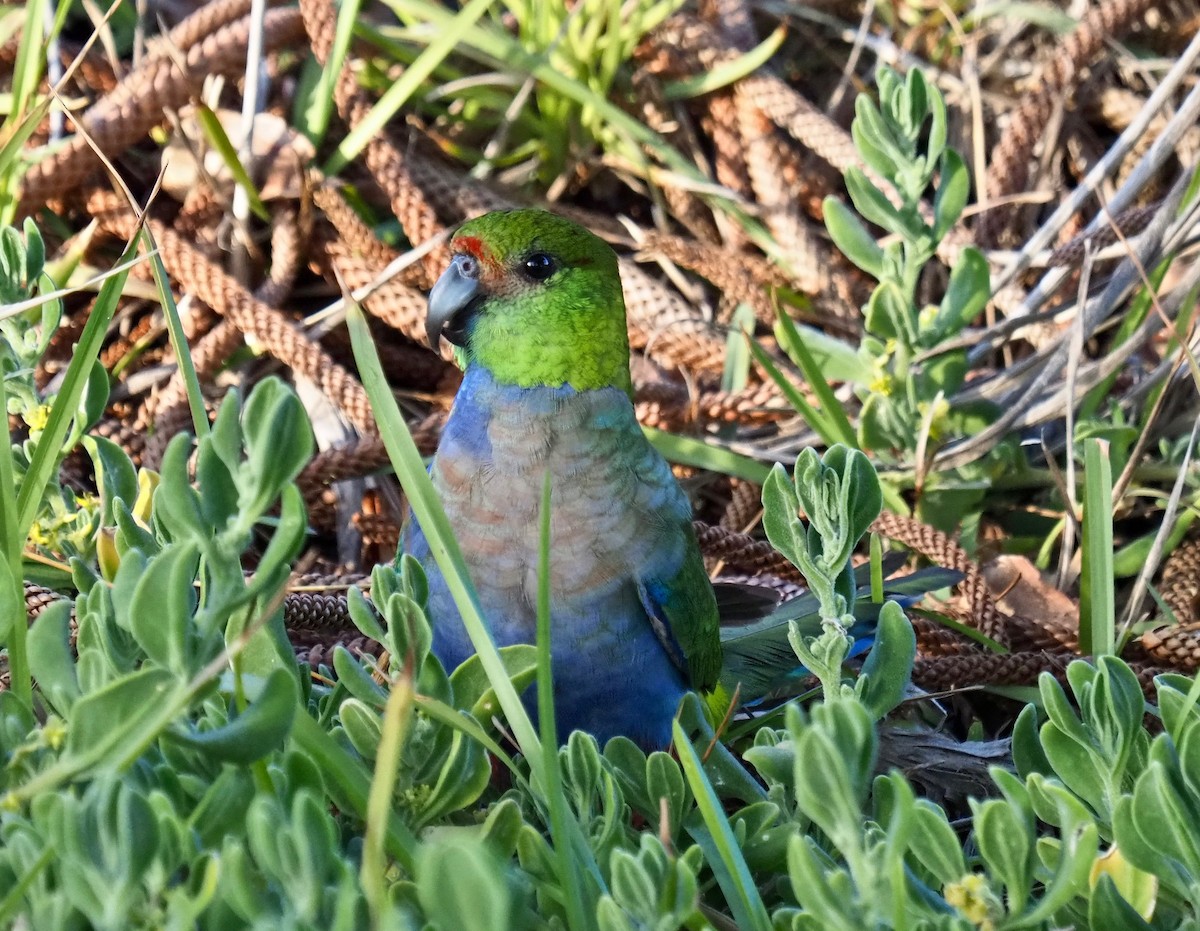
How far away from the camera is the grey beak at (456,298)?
6.17ft

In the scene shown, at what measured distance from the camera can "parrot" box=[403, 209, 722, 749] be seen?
1.74 metres

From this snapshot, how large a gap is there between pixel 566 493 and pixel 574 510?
1.1 inches

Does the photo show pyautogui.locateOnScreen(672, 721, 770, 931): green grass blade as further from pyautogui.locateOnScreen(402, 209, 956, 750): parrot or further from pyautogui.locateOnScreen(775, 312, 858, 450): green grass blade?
pyautogui.locateOnScreen(775, 312, 858, 450): green grass blade

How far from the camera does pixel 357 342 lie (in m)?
1.23

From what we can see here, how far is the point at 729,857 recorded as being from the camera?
1161 mm

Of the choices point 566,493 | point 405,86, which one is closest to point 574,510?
point 566,493

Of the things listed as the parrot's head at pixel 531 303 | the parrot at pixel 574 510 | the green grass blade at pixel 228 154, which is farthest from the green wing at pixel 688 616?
the green grass blade at pixel 228 154

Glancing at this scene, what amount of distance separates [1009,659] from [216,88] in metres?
2.07

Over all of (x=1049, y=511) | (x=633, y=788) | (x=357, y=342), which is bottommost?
(x=1049, y=511)

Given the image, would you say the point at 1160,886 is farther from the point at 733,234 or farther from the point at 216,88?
the point at 216,88

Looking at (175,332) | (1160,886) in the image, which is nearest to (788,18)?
(175,332)

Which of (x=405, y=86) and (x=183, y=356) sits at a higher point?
(x=405, y=86)

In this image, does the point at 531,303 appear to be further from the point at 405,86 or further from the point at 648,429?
the point at 405,86

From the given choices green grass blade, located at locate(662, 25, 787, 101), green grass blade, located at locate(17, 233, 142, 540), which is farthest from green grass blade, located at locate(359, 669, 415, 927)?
green grass blade, located at locate(662, 25, 787, 101)
